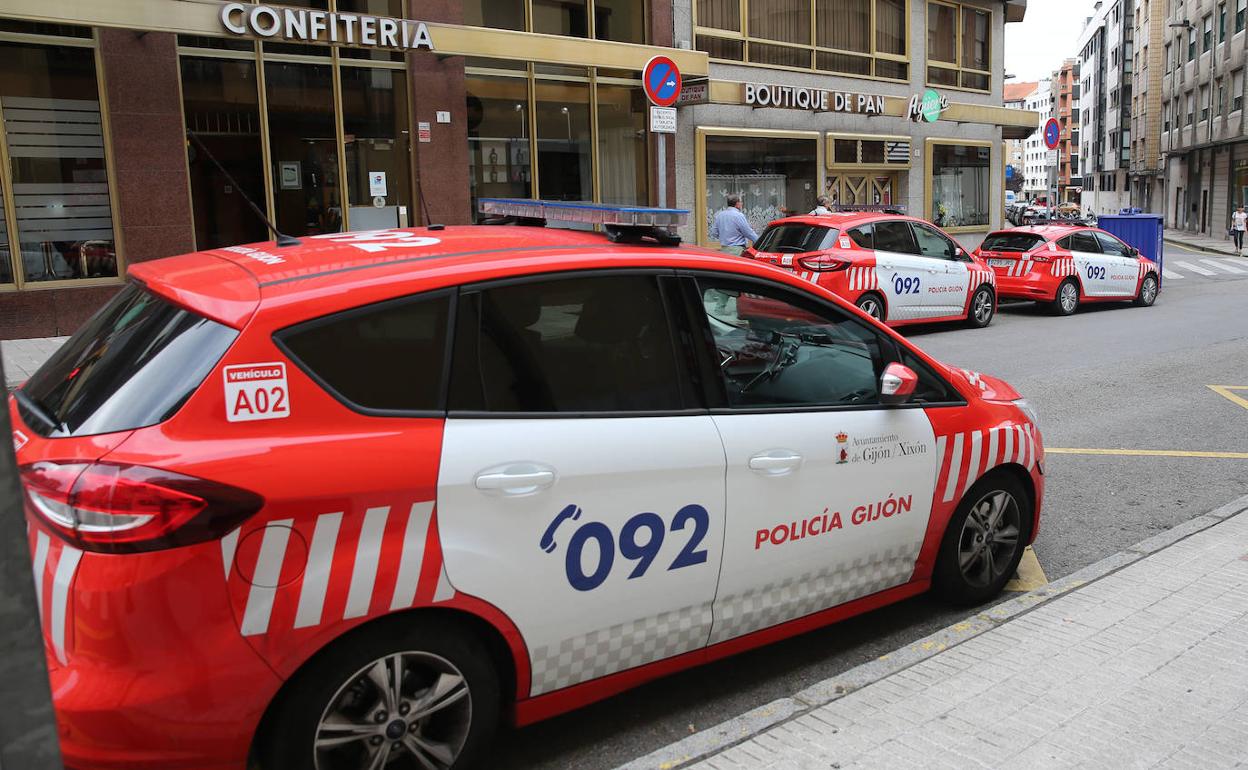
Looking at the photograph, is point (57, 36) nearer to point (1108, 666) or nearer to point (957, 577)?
point (957, 577)

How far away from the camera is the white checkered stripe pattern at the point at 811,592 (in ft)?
12.0

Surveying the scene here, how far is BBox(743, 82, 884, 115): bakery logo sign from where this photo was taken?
2012 centimetres

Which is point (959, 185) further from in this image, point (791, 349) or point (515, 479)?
point (515, 479)

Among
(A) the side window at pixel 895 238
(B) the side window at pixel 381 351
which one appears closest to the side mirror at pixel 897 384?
(B) the side window at pixel 381 351

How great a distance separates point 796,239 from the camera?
44.6 feet

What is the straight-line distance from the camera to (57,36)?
12391 millimetres

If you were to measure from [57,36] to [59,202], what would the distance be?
201cm

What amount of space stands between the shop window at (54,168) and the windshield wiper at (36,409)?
10.6 m

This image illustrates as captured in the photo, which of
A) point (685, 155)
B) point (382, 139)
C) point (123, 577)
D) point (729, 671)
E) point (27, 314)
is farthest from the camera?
point (685, 155)

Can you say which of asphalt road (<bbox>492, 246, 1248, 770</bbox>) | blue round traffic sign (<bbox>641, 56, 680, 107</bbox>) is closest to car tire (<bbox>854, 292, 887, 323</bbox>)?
asphalt road (<bbox>492, 246, 1248, 770</bbox>)

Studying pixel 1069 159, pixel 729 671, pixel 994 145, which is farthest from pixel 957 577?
pixel 1069 159

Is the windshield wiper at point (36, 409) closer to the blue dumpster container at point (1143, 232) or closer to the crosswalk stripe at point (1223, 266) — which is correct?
the blue dumpster container at point (1143, 232)

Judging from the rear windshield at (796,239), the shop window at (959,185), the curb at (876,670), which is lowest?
the curb at (876,670)

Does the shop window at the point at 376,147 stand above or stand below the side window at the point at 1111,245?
above
